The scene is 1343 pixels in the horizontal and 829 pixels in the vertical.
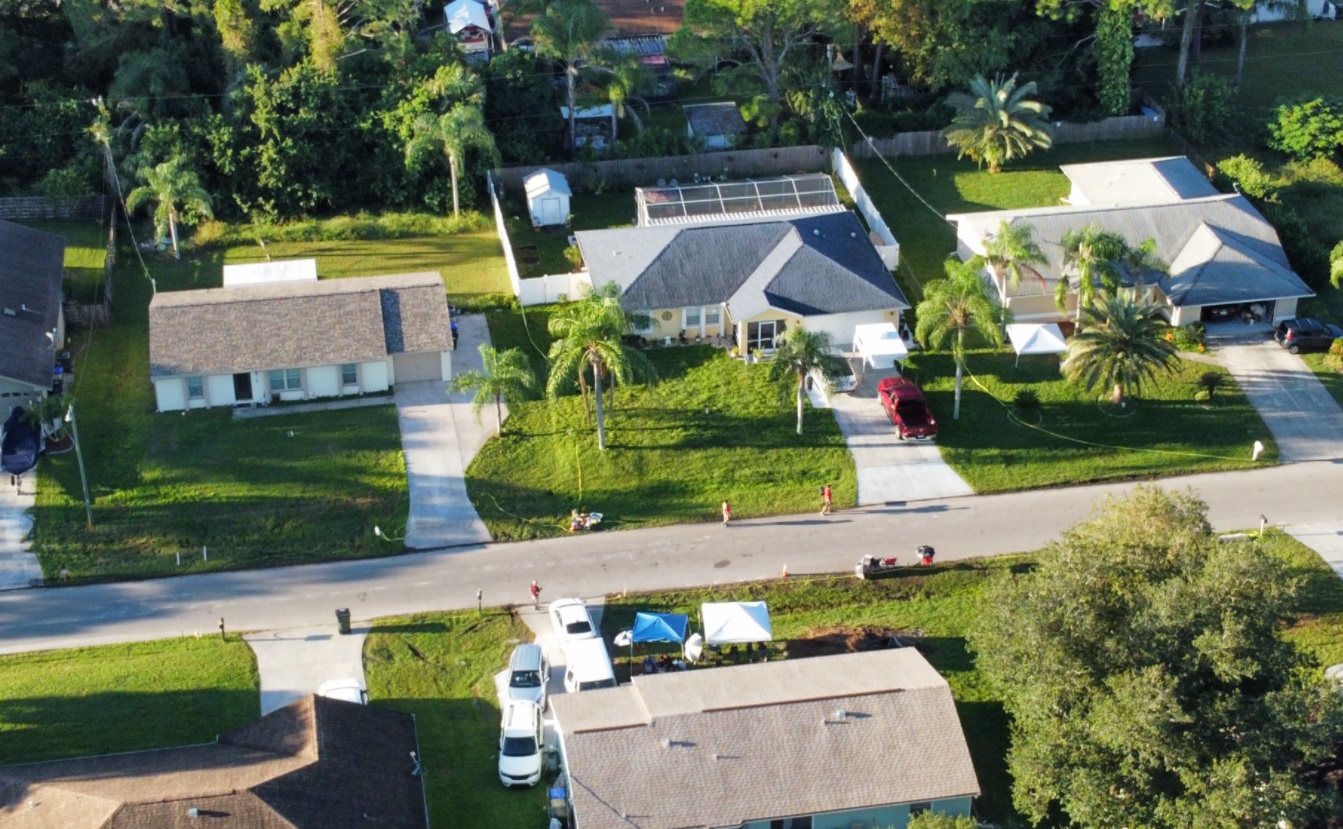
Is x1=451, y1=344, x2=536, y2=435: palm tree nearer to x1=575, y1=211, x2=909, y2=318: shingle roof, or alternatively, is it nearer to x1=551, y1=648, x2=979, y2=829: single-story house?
x1=575, y1=211, x2=909, y2=318: shingle roof

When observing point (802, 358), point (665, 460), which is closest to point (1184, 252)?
point (802, 358)

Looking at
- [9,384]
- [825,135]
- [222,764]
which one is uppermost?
[825,135]

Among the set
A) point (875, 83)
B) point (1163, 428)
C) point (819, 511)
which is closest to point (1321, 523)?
point (1163, 428)

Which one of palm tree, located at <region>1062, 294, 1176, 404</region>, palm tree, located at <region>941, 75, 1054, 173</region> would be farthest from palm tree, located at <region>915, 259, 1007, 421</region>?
palm tree, located at <region>941, 75, 1054, 173</region>

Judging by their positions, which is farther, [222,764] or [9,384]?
[9,384]

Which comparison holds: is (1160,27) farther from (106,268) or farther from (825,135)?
(106,268)
